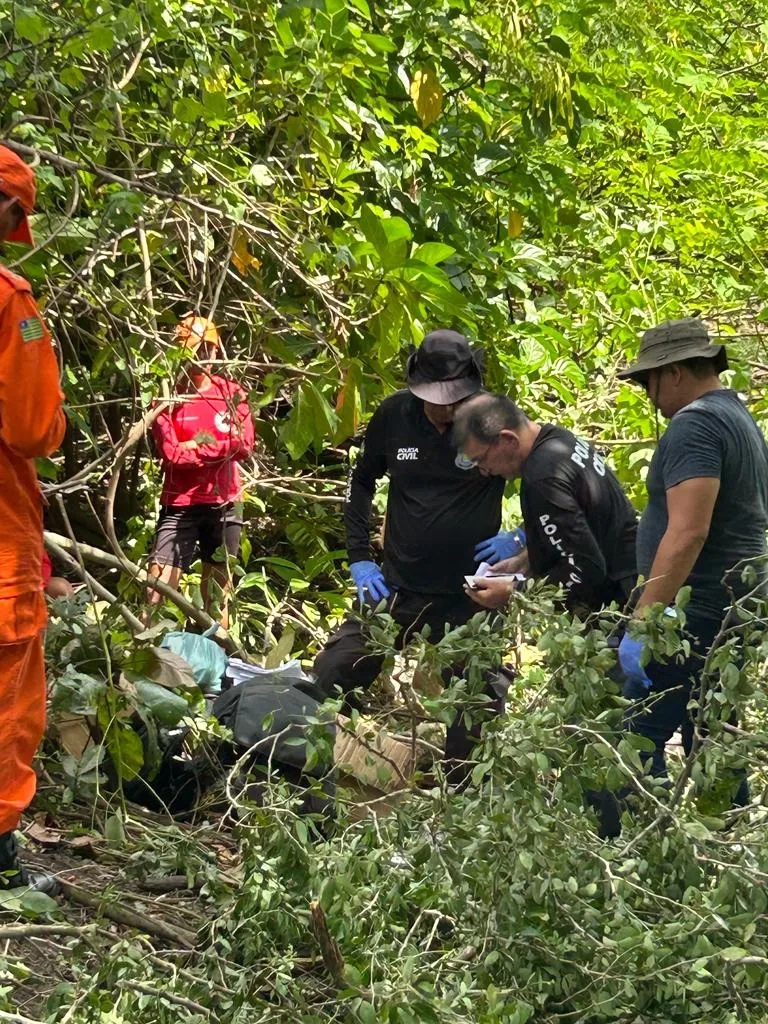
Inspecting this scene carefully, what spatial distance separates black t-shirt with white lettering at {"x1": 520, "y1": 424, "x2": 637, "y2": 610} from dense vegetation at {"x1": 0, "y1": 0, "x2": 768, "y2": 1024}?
0.35 meters

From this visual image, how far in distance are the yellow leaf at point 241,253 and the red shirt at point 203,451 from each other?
0.49 meters

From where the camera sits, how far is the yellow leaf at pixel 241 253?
5090mm

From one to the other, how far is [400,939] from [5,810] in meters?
1.06

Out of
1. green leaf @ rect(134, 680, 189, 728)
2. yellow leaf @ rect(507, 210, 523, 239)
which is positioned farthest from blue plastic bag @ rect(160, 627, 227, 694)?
yellow leaf @ rect(507, 210, 523, 239)

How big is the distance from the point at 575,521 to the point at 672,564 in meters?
0.38

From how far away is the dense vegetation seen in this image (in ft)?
8.94

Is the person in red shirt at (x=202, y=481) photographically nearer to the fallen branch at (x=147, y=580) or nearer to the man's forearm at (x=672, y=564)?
the fallen branch at (x=147, y=580)

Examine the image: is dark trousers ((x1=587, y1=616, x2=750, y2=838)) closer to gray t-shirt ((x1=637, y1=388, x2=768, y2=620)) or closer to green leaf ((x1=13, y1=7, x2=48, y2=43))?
gray t-shirt ((x1=637, y1=388, x2=768, y2=620))

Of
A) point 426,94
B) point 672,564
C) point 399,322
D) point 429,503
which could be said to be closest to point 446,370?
point 399,322

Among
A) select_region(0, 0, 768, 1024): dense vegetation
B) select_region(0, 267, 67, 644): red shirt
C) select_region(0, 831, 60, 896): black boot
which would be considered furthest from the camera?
select_region(0, 831, 60, 896): black boot

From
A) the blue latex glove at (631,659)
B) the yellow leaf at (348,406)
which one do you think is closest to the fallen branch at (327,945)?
the blue latex glove at (631,659)

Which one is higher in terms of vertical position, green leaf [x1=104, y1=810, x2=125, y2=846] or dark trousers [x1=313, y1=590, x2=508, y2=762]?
dark trousers [x1=313, y1=590, x2=508, y2=762]

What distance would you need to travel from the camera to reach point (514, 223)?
6434mm

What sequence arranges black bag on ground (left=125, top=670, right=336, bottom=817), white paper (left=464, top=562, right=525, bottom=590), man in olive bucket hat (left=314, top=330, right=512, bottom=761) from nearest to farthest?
black bag on ground (left=125, top=670, right=336, bottom=817)
white paper (left=464, top=562, right=525, bottom=590)
man in olive bucket hat (left=314, top=330, right=512, bottom=761)
